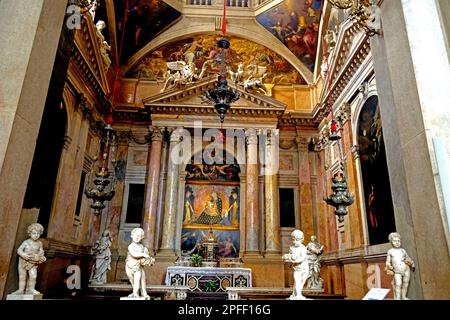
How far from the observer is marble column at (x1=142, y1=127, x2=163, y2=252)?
1127cm

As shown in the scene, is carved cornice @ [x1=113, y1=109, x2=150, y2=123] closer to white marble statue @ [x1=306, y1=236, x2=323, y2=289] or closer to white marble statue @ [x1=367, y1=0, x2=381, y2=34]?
white marble statue @ [x1=306, y1=236, x2=323, y2=289]

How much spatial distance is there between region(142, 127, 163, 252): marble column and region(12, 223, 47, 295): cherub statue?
7.56 metres

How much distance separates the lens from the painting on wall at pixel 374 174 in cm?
730

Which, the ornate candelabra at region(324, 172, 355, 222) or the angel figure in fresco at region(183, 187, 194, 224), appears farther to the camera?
the angel figure in fresco at region(183, 187, 194, 224)

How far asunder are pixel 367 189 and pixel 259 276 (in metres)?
4.66

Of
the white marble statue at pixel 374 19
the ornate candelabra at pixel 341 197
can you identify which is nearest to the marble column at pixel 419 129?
the white marble statue at pixel 374 19

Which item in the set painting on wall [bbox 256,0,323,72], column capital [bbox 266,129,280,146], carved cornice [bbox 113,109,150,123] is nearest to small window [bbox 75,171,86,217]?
carved cornice [bbox 113,109,150,123]

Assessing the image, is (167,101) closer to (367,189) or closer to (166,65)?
(166,65)

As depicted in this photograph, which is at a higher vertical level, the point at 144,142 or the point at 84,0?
the point at 144,142

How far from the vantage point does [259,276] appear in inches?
422

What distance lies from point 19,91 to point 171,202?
28.3 feet

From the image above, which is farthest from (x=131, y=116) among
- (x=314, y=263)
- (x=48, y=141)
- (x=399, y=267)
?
(x=399, y=267)

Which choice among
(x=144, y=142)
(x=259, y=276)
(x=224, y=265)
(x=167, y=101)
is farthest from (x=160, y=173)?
(x=259, y=276)

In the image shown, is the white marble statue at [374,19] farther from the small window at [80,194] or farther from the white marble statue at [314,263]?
the small window at [80,194]
